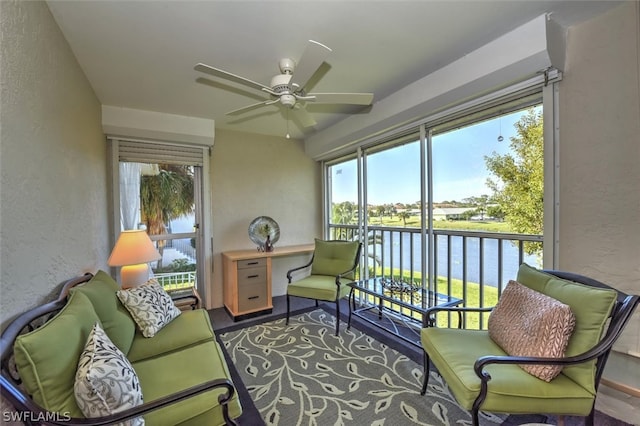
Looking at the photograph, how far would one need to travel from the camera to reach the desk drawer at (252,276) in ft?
10.4

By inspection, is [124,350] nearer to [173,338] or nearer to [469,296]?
[173,338]

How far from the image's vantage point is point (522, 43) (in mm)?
A: 1677

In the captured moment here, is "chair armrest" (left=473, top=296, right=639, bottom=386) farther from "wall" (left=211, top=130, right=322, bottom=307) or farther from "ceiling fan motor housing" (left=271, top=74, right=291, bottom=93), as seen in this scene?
"wall" (left=211, top=130, right=322, bottom=307)

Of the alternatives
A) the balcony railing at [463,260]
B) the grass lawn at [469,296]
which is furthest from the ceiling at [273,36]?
the grass lawn at [469,296]

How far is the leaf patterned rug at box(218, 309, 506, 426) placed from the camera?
5.35ft

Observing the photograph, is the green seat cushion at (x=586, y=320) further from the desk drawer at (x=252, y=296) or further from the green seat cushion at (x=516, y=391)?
the desk drawer at (x=252, y=296)

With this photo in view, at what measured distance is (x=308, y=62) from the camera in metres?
1.50

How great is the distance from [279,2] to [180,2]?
1.77 ft

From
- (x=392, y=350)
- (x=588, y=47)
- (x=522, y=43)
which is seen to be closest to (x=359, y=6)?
(x=522, y=43)

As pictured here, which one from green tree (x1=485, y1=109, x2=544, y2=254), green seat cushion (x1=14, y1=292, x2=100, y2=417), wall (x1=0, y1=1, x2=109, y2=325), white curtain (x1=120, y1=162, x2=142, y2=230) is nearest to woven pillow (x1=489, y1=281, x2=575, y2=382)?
green tree (x1=485, y1=109, x2=544, y2=254)

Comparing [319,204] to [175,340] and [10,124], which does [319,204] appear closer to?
[175,340]

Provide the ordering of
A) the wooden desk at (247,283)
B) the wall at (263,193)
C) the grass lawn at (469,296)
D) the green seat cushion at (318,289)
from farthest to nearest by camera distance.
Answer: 1. the wall at (263,193)
2. the wooden desk at (247,283)
3. the green seat cushion at (318,289)
4. the grass lawn at (469,296)

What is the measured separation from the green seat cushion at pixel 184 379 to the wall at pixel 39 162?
0.63 metres

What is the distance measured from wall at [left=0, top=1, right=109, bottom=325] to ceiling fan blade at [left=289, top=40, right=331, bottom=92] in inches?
48.3
